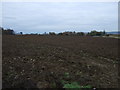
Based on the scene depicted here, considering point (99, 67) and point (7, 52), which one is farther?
point (7, 52)

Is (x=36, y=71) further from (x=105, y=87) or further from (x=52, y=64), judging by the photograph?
(x=105, y=87)

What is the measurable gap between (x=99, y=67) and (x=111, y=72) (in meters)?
0.42

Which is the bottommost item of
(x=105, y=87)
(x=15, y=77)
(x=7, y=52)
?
(x=105, y=87)

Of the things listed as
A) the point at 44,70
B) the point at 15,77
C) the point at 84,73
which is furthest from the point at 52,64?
the point at 15,77

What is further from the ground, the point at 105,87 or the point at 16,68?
the point at 16,68

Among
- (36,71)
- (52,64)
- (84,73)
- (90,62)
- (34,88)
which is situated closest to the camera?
(34,88)

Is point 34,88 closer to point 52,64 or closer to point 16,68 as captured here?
point 16,68

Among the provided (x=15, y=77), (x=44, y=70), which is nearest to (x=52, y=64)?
(x=44, y=70)

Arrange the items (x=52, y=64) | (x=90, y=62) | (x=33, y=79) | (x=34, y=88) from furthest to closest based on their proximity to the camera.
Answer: (x=90, y=62), (x=52, y=64), (x=33, y=79), (x=34, y=88)

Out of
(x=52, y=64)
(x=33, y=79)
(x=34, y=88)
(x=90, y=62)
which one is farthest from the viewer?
(x=90, y=62)

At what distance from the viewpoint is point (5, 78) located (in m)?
4.52

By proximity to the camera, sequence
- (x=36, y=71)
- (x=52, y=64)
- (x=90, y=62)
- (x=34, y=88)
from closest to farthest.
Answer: (x=34, y=88), (x=36, y=71), (x=52, y=64), (x=90, y=62)

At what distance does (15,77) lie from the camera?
454 cm

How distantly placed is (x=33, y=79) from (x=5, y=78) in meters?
0.67
